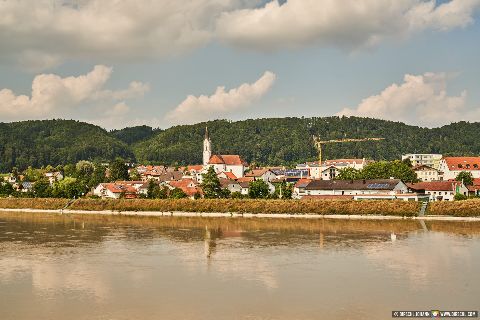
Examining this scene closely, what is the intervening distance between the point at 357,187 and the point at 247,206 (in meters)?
12.2

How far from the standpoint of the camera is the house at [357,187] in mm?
54166

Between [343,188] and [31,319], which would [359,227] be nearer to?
[343,188]

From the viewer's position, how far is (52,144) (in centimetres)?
16838

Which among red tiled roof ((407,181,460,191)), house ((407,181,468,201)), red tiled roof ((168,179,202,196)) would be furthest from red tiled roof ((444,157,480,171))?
red tiled roof ((168,179,202,196))

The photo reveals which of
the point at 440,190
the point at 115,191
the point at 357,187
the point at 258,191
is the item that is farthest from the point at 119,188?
the point at 440,190

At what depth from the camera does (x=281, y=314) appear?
16.4 m

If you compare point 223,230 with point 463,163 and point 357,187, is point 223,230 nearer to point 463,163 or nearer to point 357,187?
point 357,187

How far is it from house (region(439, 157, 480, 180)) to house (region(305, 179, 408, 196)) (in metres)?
26.1

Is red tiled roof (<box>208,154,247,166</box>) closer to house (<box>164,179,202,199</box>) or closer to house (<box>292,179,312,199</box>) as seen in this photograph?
house (<box>164,179,202,199</box>)

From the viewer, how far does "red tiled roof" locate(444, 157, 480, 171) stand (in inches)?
3041

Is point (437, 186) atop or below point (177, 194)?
atop

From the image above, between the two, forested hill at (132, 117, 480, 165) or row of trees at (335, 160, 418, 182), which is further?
forested hill at (132, 117, 480, 165)

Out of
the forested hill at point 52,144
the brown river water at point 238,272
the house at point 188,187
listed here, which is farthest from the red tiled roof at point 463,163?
the forested hill at point 52,144

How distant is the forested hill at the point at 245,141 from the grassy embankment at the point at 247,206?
8835 centimetres
